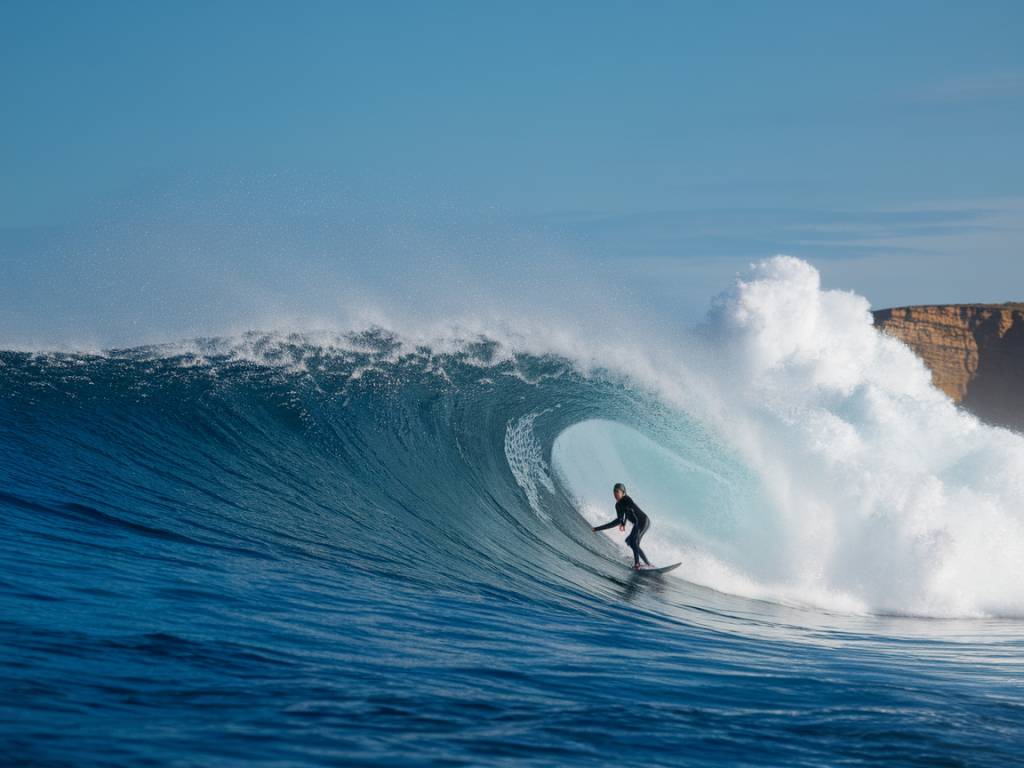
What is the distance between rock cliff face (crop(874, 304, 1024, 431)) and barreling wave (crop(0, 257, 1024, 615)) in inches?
2059

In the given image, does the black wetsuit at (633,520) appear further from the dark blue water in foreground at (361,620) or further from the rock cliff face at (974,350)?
the rock cliff face at (974,350)

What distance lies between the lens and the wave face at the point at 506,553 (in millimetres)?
4305

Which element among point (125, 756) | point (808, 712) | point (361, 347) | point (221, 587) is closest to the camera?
point (125, 756)

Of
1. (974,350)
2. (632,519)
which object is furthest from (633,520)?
(974,350)

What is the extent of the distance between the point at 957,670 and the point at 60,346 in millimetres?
12315

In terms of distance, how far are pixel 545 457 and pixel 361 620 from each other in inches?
294

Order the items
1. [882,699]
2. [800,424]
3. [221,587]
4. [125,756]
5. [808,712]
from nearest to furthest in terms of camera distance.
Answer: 1. [125,756]
2. [808,712]
3. [882,699]
4. [221,587]
5. [800,424]

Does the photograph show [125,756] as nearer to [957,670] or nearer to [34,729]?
[34,729]

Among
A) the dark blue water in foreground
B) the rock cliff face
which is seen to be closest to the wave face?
the dark blue water in foreground

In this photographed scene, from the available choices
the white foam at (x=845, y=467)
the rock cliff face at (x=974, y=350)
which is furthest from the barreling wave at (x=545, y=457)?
the rock cliff face at (x=974, y=350)

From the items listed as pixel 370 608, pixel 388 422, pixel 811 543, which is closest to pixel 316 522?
pixel 370 608

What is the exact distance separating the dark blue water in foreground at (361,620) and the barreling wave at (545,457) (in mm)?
69

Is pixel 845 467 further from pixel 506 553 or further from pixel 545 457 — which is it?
pixel 506 553

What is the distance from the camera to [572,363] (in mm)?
15383
